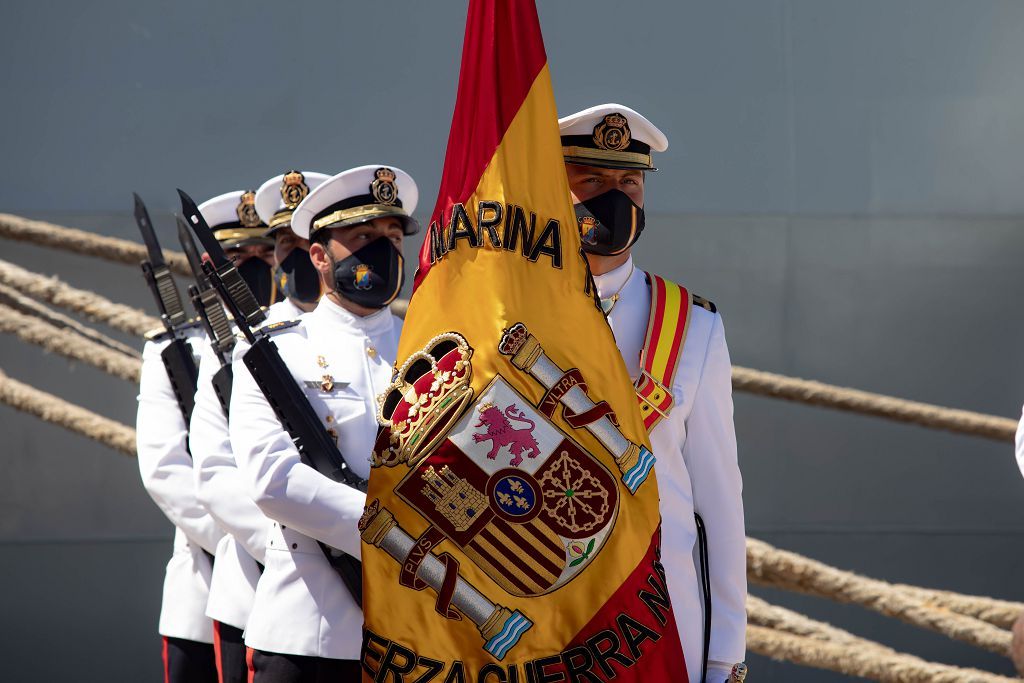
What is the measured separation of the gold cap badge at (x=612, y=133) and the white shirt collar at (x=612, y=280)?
0.19m

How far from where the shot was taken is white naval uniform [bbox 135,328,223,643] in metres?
3.46

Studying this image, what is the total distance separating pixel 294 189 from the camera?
12.2 feet

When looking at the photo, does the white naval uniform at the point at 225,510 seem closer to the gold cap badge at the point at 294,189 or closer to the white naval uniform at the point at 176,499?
the white naval uniform at the point at 176,499

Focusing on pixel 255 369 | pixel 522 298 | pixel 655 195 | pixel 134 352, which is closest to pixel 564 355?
pixel 522 298

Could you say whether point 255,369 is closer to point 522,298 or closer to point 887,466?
point 522,298

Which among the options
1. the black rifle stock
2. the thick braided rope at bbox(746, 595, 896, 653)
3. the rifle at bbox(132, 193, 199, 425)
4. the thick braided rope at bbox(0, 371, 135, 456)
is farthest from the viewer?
the thick braided rope at bbox(0, 371, 135, 456)

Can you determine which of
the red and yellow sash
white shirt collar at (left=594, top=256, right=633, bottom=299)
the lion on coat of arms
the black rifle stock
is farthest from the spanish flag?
the black rifle stock

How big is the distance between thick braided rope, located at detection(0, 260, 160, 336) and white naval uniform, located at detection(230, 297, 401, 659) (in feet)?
7.15

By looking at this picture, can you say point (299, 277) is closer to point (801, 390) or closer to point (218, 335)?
point (218, 335)

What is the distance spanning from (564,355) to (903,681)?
2976 millimetres

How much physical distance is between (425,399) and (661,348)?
1.43ft

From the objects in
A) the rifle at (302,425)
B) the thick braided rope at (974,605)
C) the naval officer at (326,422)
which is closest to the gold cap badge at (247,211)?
the naval officer at (326,422)

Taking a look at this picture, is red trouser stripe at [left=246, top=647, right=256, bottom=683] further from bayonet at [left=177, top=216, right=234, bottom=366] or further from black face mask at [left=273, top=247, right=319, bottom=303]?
black face mask at [left=273, top=247, right=319, bottom=303]

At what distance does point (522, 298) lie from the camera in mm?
1987
